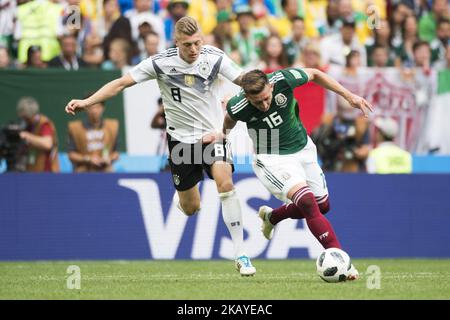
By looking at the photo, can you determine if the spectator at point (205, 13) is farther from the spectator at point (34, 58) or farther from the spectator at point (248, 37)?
the spectator at point (34, 58)

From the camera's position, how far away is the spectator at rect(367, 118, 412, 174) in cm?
1535

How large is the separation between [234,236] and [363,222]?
4451 mm

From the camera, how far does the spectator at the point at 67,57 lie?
16297mm

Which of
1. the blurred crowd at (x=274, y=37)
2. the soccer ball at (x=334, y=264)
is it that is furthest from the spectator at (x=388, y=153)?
the soccer ball at (x=334, y=264)

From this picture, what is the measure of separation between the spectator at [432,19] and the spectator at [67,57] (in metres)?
6.22

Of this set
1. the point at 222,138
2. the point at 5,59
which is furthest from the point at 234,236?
the point at 5,59

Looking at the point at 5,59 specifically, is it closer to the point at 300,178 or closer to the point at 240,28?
the point at 240,28

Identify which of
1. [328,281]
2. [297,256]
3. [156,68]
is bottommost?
[297,256]

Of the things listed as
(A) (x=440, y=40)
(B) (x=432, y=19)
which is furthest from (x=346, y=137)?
(B) (x=432, y=19)

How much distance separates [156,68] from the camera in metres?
11.2

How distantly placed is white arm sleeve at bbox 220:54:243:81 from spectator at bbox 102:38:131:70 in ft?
17.7

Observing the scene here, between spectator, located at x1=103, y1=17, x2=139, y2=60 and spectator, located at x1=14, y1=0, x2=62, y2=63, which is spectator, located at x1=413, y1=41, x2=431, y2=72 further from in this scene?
spectator, located at x1=14, y1=0, x2=62, y2=63

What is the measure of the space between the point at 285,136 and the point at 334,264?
69.1 inches
